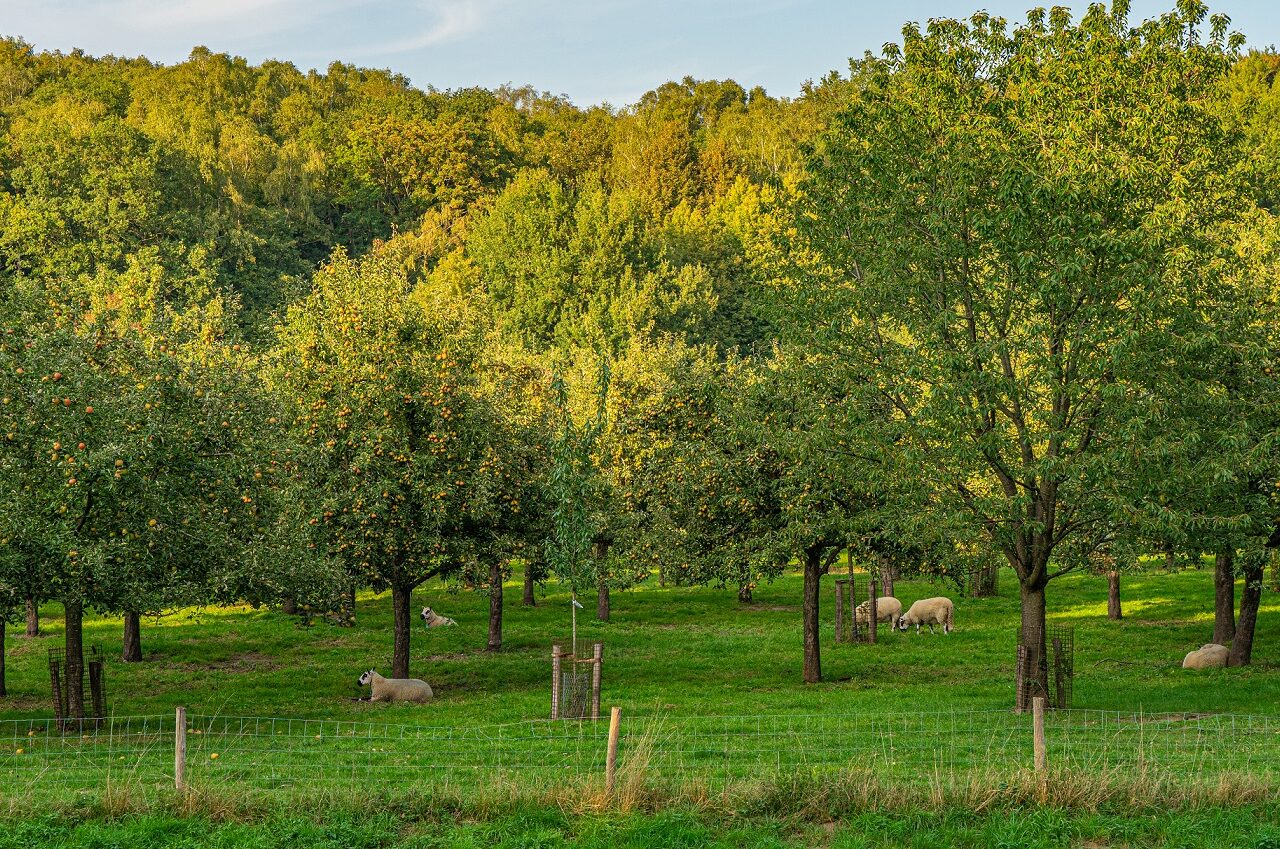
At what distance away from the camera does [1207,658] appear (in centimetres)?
3553

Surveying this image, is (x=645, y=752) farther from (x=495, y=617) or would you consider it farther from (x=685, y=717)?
(x=495, y=617)

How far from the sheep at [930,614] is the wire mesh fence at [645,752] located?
17.6m

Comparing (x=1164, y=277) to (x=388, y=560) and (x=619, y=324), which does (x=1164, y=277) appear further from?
(x=619, y=324)

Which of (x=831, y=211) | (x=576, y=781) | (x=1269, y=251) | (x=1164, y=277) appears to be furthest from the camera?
(x=1269, y=251)

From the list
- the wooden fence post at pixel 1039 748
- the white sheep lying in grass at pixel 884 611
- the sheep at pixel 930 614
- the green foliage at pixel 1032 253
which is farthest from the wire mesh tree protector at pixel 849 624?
the wooden fence post at pixel 1039 748

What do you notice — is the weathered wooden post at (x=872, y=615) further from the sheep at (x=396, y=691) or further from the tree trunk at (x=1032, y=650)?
the sheep at (x=396, y=691)

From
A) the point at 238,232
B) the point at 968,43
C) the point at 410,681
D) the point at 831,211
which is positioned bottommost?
the point at 410,681

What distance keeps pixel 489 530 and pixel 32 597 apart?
40.5 ft

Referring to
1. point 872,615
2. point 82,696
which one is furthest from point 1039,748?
point 872,615

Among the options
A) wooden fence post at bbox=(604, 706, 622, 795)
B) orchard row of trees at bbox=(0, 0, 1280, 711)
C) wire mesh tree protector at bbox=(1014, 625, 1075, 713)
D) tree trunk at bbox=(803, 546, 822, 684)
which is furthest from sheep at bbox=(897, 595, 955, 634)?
wooden fence post at bbox=(604, 706, 622, 795)

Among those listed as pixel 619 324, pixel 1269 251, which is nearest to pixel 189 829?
pixel 1269 251

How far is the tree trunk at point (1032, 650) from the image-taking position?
1115 inches

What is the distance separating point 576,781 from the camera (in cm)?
1770

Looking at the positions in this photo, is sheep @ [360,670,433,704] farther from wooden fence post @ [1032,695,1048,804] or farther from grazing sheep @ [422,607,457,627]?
wooden fence post @ [1032,695,1048,804]
